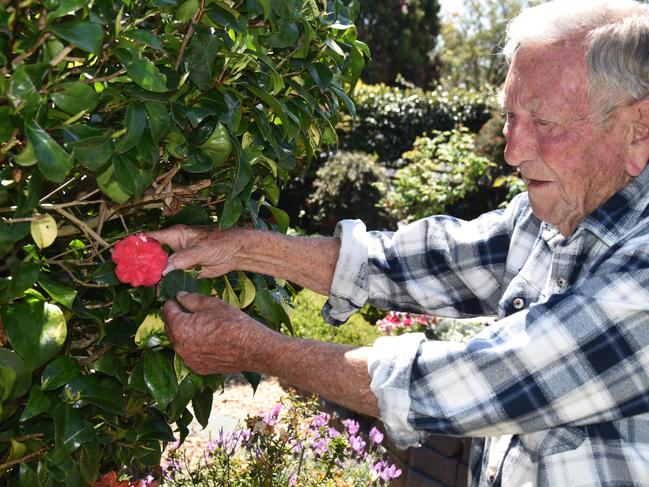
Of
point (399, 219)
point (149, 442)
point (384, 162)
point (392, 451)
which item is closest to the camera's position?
point (149, 442)

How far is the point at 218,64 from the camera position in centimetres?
160

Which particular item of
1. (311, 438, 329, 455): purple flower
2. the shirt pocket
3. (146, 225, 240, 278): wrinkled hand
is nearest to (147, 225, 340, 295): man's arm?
(146, 225, 240, 278): wrinkled hand

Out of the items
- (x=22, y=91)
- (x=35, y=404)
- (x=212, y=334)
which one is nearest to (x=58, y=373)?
(x=35, y=404)

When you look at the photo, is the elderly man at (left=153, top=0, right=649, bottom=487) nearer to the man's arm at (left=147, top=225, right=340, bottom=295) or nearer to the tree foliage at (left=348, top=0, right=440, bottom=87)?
the man's arm at (left=147, top=225, right=340, bottom=295)

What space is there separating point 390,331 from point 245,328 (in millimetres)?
3871

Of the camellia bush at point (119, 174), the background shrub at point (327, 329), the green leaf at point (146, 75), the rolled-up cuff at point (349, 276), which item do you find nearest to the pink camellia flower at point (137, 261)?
the camellia bush at point (119, 174)

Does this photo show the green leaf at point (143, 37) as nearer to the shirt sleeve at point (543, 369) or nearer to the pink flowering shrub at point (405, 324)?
the shirt sleeve at point (543, 369)

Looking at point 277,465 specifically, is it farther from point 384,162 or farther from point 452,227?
point 384,162

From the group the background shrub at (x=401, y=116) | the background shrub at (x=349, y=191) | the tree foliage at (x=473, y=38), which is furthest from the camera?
the tree foliage at (x=473, y=38)

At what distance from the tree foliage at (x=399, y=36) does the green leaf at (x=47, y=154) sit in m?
18.6

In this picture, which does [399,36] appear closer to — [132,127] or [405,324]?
[405,324]

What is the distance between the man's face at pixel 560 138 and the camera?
1707 mm

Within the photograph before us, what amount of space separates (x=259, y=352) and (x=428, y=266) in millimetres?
715

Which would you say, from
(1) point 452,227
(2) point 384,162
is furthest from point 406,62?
(1) point 452,227
